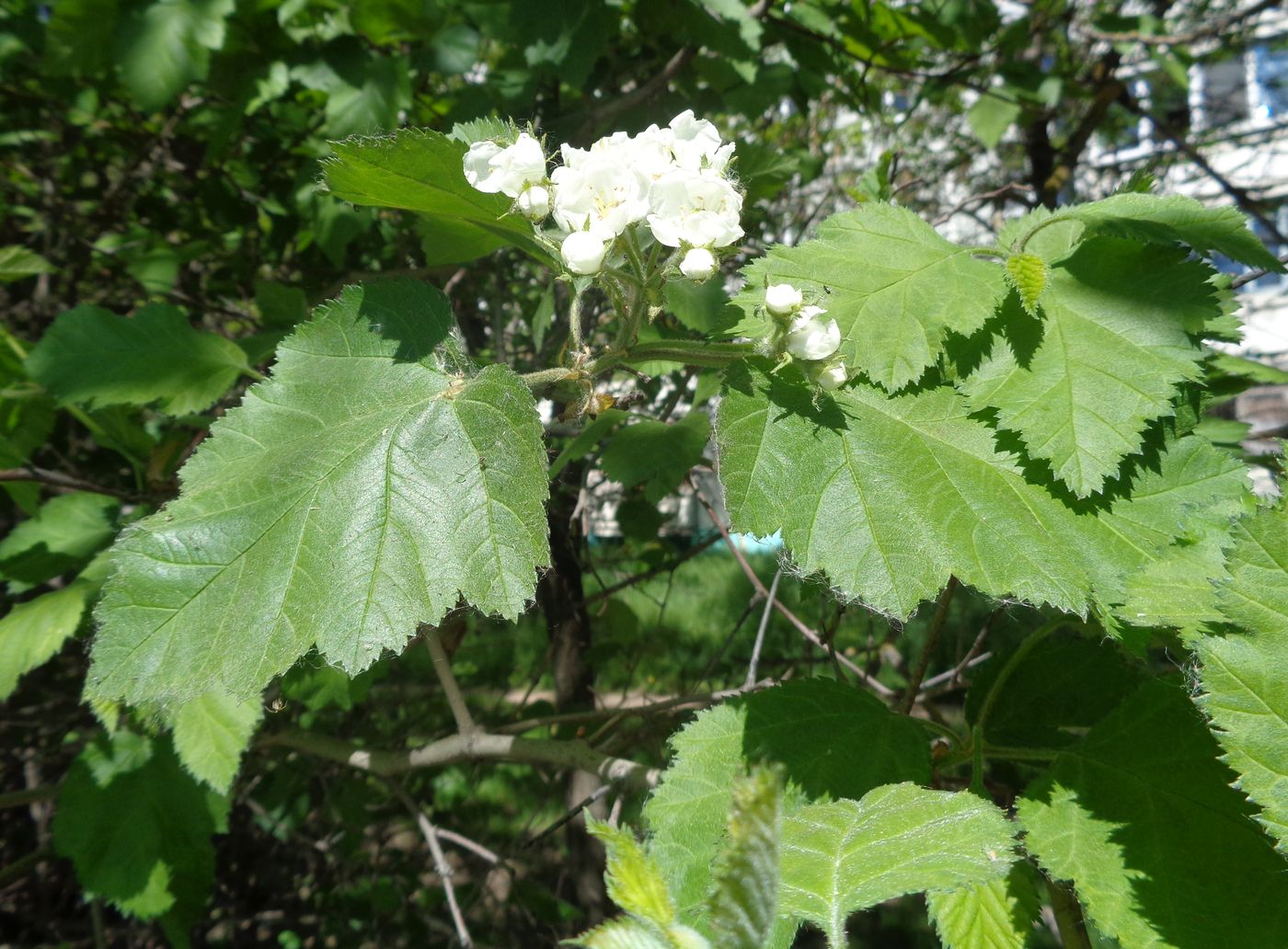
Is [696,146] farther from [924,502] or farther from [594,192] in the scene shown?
[924,502]

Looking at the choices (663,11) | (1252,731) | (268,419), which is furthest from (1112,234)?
(663,11)

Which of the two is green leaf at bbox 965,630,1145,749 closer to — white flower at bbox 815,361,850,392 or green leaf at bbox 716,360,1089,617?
green leaf at bbox 716,360,1089,617

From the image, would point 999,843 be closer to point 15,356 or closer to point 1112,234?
point 1112,234

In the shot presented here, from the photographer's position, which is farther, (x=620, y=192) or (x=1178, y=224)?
(x=1178, y=224)

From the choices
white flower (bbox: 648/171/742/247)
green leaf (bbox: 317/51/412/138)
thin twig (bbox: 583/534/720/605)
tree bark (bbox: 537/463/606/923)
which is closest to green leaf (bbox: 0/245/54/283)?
green leaf (bbox: 317/51/412/138)

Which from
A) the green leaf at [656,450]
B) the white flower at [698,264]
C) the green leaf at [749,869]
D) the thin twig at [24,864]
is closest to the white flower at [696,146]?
the white flower at [698,264]

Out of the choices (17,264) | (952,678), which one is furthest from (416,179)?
(17,264)
